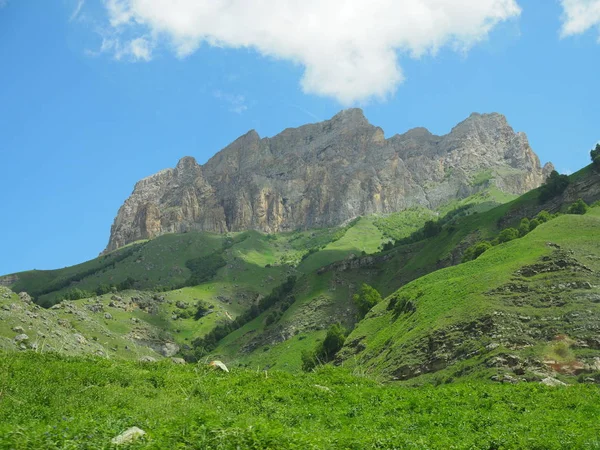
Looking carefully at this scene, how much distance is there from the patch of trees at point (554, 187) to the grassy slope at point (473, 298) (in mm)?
47681

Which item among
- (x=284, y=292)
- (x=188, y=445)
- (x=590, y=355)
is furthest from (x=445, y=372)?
(x=284, y=292)

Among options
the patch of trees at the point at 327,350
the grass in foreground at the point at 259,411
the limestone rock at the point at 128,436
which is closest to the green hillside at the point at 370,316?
the patch of trees at the point at 327,350

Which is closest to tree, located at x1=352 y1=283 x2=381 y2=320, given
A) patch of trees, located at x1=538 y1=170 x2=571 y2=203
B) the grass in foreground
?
patch of trees, located at x1=538 y1=170 x2=571 y2=203

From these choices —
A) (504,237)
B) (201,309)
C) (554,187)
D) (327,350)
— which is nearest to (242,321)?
(201,309)

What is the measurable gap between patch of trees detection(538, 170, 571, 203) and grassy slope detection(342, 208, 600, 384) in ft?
156

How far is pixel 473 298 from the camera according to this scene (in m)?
67.5

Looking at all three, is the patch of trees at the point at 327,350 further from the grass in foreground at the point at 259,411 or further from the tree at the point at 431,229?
the tree at the point at 431,229

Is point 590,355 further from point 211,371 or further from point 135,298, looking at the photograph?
point 135,298

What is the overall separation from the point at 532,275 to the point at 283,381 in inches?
1847

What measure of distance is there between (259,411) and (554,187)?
12758 cm

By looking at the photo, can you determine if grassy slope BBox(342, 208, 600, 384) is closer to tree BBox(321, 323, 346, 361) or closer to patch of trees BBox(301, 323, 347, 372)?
tree BBox(321, 323, 346, 361)

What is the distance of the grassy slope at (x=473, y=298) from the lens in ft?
205

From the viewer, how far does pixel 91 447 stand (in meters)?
15.7

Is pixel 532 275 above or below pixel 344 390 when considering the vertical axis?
above
